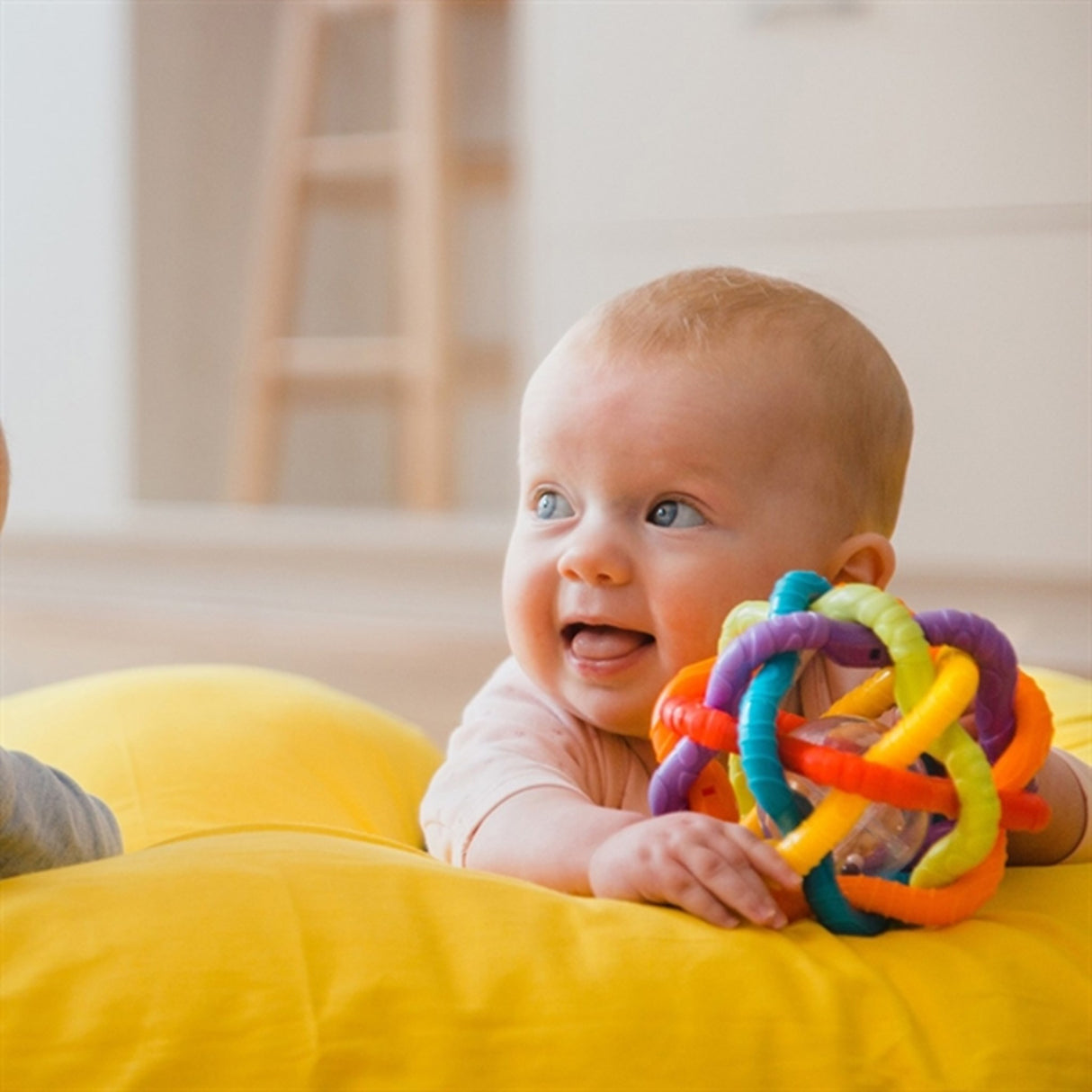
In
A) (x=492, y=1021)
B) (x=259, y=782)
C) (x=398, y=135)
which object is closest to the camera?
(x=492, y=1021)

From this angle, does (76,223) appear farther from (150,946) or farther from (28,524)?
(150,946)

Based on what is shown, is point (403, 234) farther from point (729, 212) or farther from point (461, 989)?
point (461, 989)

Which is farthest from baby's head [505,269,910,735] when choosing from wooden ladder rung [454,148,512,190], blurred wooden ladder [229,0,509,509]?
wooden ladder rung [454,148,512,190]

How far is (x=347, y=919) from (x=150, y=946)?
8cm

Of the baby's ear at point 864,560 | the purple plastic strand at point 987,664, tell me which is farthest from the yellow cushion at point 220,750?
the purple plastic strand at point 987,664

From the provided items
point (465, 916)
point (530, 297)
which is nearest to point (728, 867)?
point (465, 916)

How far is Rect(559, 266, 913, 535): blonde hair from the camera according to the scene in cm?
91

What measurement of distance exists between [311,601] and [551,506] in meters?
2.29

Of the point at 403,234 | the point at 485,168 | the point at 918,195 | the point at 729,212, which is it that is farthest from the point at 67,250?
the point at 918,195

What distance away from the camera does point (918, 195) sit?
2469mm

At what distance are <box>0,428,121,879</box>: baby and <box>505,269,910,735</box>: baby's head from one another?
0.84 ft

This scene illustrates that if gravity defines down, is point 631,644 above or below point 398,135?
below

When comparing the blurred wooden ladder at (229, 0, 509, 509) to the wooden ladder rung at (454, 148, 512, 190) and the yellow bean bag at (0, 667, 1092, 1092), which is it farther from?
the yellow bean bag at (0, 667, 1092, 1092)

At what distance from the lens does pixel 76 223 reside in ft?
11.3
